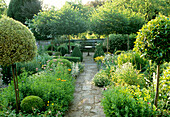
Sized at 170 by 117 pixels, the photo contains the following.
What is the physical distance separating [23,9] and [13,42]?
1412cm

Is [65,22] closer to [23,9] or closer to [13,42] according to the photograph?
[23,9]

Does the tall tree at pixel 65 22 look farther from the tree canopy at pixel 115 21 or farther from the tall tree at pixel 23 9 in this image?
the tall tree at pixel 23 9

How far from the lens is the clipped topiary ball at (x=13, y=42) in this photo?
3004 mm

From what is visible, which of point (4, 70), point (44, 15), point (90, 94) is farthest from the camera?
point (44, 15)

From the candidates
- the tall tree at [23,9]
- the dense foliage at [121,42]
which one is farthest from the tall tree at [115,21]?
the tall tree at [23,9]

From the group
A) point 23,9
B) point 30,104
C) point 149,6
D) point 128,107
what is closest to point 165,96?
point 128,107

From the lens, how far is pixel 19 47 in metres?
3.12

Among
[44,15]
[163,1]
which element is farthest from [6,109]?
[163,1]

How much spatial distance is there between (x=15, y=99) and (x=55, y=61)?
3387 mm

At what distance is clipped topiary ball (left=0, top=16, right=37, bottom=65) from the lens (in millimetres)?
3004

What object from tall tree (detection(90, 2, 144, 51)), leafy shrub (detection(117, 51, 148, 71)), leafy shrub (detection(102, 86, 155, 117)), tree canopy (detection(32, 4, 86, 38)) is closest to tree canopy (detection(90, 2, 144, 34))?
tall tree (detection(90, 2, 144, 51))

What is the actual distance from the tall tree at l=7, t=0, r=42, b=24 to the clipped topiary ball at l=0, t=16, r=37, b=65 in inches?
528

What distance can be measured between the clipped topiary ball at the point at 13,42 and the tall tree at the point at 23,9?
13.4m

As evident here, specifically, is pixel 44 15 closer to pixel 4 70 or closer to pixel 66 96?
pixel 4 70
